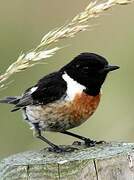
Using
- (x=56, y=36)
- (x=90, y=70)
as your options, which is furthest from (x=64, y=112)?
(x=56, y=36)

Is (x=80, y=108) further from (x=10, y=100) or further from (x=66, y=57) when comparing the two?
(x=66, y=57)

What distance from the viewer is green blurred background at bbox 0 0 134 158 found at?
5.37m

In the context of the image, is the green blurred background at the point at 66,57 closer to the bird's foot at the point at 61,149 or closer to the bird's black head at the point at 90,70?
the bird's black head at the point at 90,70

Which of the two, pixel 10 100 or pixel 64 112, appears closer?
pixel 64 112

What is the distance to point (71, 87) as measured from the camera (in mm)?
4570

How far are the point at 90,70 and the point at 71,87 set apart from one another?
18cm

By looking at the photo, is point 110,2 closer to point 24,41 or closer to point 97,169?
point 97,169

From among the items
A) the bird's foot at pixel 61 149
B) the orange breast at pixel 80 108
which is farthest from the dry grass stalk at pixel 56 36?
the orange breast at pixel 80 108

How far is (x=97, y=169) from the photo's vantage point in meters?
2.97

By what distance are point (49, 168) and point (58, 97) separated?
1533 millimetres

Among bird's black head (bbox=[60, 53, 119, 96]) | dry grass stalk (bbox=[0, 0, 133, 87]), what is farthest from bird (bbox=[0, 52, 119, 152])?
dry grass stalk (bbox=[0, 0, 133, 87])

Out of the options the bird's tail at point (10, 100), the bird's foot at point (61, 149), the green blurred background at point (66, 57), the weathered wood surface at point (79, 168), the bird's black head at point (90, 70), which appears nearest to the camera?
the weathered wood surface at point (79, 168)

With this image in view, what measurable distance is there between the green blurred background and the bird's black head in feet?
2.28

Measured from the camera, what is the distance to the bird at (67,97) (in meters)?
4.52
